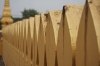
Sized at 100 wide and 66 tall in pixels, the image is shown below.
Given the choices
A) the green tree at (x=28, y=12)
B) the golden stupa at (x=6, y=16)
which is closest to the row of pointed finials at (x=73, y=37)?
the golden stupa at (x=6, y=16)

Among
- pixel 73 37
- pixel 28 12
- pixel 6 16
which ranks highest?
pixel 73 37

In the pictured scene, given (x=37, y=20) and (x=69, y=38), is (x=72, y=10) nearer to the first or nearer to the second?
(x=69, y=38)

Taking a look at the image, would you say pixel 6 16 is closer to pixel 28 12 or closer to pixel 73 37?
pixel 73 37

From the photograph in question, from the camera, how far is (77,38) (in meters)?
Answer: 0.74

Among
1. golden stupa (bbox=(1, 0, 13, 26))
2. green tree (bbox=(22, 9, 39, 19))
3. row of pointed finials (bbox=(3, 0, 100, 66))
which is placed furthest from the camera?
green tree (bbox=(22, 9, 39, 19))

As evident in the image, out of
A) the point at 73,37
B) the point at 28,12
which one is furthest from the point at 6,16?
the point at 28,12

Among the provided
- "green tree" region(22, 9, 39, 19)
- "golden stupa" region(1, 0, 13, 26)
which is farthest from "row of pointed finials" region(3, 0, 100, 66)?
"green tree" region(22, 9, 39, 19)

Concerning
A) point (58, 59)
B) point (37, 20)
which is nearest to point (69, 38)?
point (58, 59)

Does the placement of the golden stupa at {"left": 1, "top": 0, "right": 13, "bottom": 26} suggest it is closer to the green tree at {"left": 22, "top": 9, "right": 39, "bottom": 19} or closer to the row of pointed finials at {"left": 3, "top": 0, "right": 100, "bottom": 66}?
the row of pointed finials at {"left": 3, "top": 0, "right": 100, "bottom": 66}

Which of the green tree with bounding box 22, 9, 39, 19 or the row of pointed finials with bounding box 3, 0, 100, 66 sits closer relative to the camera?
the row of pointed finials with bounding box 3, 0, 100, 66

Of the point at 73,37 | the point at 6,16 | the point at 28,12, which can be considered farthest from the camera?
the point at 28,12

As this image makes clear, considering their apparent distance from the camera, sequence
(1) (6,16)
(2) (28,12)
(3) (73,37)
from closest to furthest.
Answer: (3) (73,37) → (1) (6,16) → (2) (28,12)

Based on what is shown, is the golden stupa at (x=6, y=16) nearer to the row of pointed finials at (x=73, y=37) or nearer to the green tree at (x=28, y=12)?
the row of pointed finials at (x=73, y=37)

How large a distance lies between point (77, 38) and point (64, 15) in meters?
0.15
